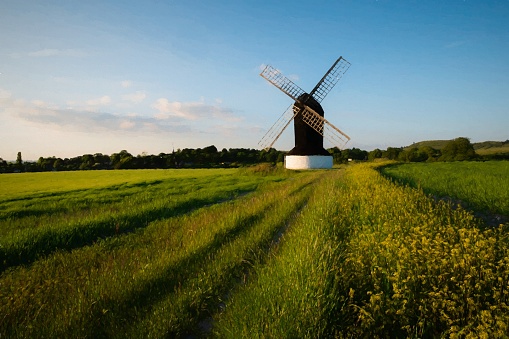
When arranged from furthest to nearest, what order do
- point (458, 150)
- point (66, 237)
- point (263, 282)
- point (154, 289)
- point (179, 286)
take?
point (458, 150) → point (66, 237) → point (154, 289) → point (179, 286) → point (263, 282)

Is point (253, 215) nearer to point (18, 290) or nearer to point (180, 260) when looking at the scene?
point (180, 260)

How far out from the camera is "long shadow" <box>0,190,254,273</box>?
7055 millimetres

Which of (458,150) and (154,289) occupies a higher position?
(458,150)

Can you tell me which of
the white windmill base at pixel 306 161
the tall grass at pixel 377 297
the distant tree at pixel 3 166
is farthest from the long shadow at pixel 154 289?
the distant tree at pixel 3 166

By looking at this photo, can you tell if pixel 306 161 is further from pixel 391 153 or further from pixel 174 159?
pixel 391 153

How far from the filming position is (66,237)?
8266mm

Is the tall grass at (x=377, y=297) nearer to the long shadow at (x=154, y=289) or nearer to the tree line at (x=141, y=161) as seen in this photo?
the long shadow at (x=154, y=289)

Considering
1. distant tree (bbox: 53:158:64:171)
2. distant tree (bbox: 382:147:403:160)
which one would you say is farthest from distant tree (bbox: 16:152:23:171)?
distant tree (bbox: 382:147:403:160)

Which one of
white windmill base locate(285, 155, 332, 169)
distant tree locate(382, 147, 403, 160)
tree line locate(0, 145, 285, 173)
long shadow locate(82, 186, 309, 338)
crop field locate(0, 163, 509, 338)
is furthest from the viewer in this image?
distant tree locate(382, 147, 403, 160)

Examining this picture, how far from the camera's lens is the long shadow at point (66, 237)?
7.05m

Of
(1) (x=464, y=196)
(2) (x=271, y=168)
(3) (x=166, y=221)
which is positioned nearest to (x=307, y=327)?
(3) (x=166, y=221)

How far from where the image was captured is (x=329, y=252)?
433cm

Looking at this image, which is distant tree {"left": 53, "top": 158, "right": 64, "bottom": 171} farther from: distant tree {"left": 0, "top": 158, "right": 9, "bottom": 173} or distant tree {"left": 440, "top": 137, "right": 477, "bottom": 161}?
distant tree {"left": 440, "top": 137, "right": 477, "bottom": 161}

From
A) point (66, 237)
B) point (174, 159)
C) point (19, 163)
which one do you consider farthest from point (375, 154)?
point (66, 237)
